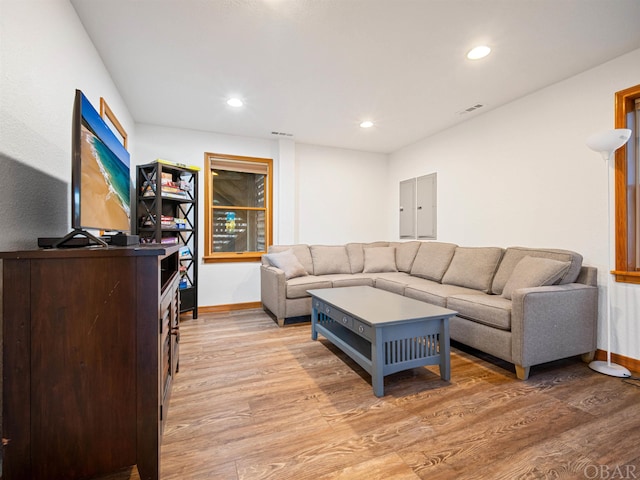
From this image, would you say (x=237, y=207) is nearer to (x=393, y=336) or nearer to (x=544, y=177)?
(x=393, y=336)

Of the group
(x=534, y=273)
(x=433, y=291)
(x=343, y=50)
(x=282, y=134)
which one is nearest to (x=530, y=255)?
(x=534, y=273)

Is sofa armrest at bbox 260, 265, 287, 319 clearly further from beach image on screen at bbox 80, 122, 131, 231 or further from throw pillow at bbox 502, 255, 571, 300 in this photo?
throw pillow at bbox 502, 255, 571, 300

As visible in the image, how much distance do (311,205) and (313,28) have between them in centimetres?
273

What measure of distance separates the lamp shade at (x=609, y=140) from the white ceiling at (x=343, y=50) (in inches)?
26.3

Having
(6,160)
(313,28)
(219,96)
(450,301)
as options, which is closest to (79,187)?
(6,160)

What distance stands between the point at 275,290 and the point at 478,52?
2.90 m

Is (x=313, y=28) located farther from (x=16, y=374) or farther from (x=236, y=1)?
(x=16, y=374)

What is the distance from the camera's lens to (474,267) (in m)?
3.08

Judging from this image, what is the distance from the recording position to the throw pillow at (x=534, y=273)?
2248mm

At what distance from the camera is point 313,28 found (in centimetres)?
195

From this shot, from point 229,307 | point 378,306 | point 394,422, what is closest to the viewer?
point 394,422

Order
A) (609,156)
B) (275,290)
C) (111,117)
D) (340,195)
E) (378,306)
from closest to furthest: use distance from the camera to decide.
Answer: (609,156), (378,306), (111,117), (275,290), (340,195)

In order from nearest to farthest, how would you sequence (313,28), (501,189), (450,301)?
(313,28), (450,301), (501,189)

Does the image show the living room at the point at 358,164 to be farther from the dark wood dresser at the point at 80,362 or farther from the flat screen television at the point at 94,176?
the dark wood dresser at the point at 80,362
